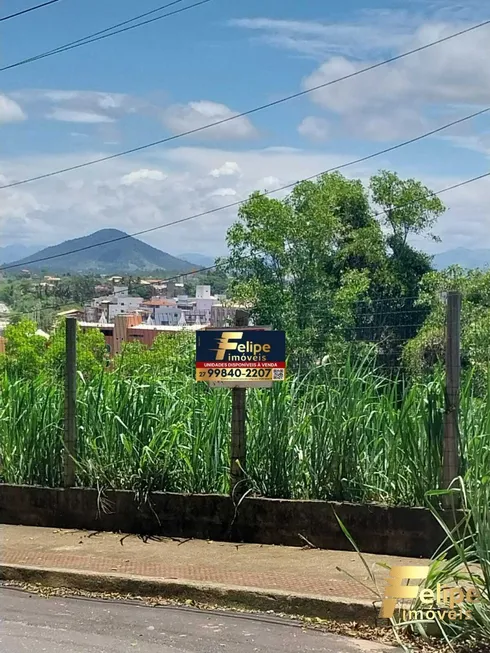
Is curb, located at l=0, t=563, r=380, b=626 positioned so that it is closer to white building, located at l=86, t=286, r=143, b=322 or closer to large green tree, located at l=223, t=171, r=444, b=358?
large green tree, located at l=223, t=171, r=444, b=358

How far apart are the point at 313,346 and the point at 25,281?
3285cm

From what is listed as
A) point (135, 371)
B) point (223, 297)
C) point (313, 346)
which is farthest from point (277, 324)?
point (223, 297)

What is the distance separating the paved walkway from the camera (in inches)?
248

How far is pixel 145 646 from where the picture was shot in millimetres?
5277

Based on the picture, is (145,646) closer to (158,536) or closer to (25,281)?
(158,536)

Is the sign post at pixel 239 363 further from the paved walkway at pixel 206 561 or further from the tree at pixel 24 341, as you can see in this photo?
the tree at pixel 24 341

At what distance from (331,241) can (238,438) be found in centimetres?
4235

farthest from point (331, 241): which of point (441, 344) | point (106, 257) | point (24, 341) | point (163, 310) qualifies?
point (106, 257)

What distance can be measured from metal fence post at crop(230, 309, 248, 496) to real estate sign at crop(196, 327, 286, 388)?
0.11 meters

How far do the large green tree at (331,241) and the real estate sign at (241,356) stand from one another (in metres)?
19.3

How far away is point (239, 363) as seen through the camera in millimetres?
7910

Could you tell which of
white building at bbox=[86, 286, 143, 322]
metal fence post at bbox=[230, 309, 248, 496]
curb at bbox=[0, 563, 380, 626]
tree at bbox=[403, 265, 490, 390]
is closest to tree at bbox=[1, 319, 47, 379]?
white building at bbox=[86, 286, 143, 322]

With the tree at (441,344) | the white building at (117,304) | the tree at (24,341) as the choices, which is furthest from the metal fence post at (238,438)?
the white building at (117,304)

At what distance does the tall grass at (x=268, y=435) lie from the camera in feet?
23.7
